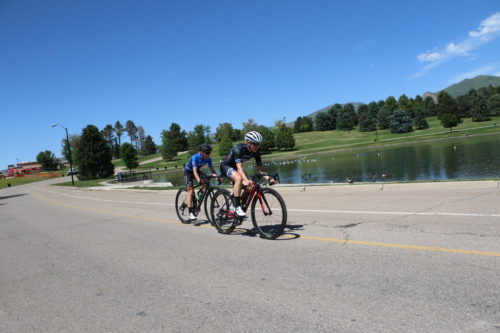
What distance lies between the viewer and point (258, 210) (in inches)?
268

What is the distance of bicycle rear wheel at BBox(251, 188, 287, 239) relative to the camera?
6.48 m

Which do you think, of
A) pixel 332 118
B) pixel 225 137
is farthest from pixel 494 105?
pixel 225 137

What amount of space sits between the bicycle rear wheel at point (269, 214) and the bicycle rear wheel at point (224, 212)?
2.15ft

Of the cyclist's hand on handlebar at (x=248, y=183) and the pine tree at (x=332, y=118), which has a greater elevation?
the pine tree at (x=332, y=118)

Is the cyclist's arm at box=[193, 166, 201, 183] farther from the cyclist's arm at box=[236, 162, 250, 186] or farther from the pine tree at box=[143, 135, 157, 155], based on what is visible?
the pine tree at box=[143, 135, 157, 155]

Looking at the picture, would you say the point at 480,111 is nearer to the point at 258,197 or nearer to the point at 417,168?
the point at 417,168

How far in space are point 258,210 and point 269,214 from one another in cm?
26

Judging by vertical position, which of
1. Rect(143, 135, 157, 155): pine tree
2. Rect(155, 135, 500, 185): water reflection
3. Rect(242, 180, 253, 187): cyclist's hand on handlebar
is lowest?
Rect(155, 135, 500, 185): water reflection

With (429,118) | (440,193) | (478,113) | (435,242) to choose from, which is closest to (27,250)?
(435,242)

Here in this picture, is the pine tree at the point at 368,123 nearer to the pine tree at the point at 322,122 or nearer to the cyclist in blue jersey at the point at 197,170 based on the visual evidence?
the pine tree at the point at 322,122

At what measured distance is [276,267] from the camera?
492 centimetres

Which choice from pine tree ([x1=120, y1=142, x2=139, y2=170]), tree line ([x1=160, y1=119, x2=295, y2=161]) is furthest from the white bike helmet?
tree line ([x1=160, y1=119, x2=295, y2=161])

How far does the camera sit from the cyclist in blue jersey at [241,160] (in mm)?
6660

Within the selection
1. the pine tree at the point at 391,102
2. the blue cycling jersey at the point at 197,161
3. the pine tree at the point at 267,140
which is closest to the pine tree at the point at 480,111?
the pine tree at the point at 391,102
